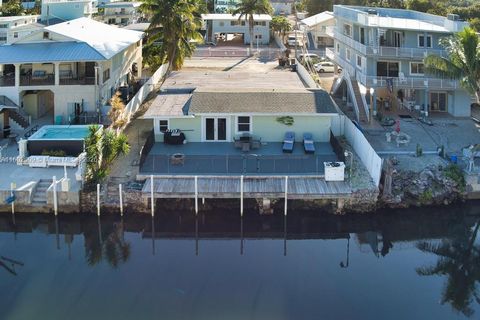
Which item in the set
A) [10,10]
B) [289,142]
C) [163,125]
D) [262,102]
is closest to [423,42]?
[262,102]

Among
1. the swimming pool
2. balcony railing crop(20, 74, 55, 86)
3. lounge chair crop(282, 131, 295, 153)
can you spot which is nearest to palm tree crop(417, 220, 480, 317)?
lounge chair crop(282, 131, 295, 153)

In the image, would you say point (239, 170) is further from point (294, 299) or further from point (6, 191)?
point (6, 191)

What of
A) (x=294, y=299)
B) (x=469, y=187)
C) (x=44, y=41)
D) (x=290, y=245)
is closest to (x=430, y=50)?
(x=469, y=187)

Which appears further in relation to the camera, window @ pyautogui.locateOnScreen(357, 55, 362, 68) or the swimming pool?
window @ pyautogui.locateOnScreen(357, 55, 362, 68)

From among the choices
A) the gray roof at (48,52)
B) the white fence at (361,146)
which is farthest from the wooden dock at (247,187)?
the gray roof at (48,52)

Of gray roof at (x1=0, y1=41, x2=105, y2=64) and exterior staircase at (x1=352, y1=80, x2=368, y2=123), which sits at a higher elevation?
gray roof at (x1=0, y1=41, x2=105, y2=64)

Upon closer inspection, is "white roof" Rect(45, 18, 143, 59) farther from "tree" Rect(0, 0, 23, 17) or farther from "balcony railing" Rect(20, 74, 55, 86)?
"tree" Rect(0, 0, 23, 17)

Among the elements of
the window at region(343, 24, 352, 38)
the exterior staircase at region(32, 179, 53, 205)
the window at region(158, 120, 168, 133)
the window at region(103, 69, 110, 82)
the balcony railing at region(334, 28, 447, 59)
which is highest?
the window at region(343, 24, 352, 38)

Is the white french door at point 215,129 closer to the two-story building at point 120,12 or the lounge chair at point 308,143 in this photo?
the lounge chair at point 308,143
